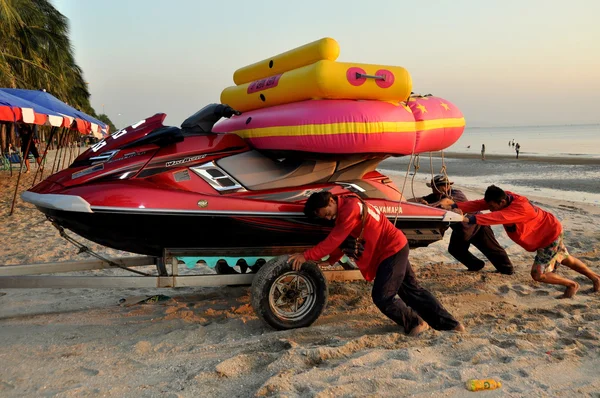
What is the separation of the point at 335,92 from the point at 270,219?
1171 millimetres

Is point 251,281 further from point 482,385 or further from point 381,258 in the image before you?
point 482,385

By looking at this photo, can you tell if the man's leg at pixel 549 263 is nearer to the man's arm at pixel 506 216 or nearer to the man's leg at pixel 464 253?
the man's arm at pixel 506 216

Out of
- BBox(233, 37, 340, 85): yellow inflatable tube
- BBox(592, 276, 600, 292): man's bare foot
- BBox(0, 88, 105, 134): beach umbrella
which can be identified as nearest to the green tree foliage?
BBox(0, 88, 105, 134): beach umbrella

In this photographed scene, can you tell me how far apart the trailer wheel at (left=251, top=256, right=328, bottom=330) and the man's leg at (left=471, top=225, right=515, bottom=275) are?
2.74m

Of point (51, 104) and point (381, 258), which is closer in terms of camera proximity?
point (381, 258)

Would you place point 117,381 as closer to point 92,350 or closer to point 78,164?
point 92,350

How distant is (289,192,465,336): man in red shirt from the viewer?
12.4 ft

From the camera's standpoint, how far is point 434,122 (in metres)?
4.46

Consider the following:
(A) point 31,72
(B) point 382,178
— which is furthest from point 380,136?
(A) point 31,72

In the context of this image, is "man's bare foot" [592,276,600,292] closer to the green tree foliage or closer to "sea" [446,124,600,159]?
the green tree foliage

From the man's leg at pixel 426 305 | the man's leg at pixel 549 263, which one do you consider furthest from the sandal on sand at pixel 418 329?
the man's leg at pixel 549 263

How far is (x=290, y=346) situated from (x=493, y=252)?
11.0ft

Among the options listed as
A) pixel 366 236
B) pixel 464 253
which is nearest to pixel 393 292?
pixel 366 236

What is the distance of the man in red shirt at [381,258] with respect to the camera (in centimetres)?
377
